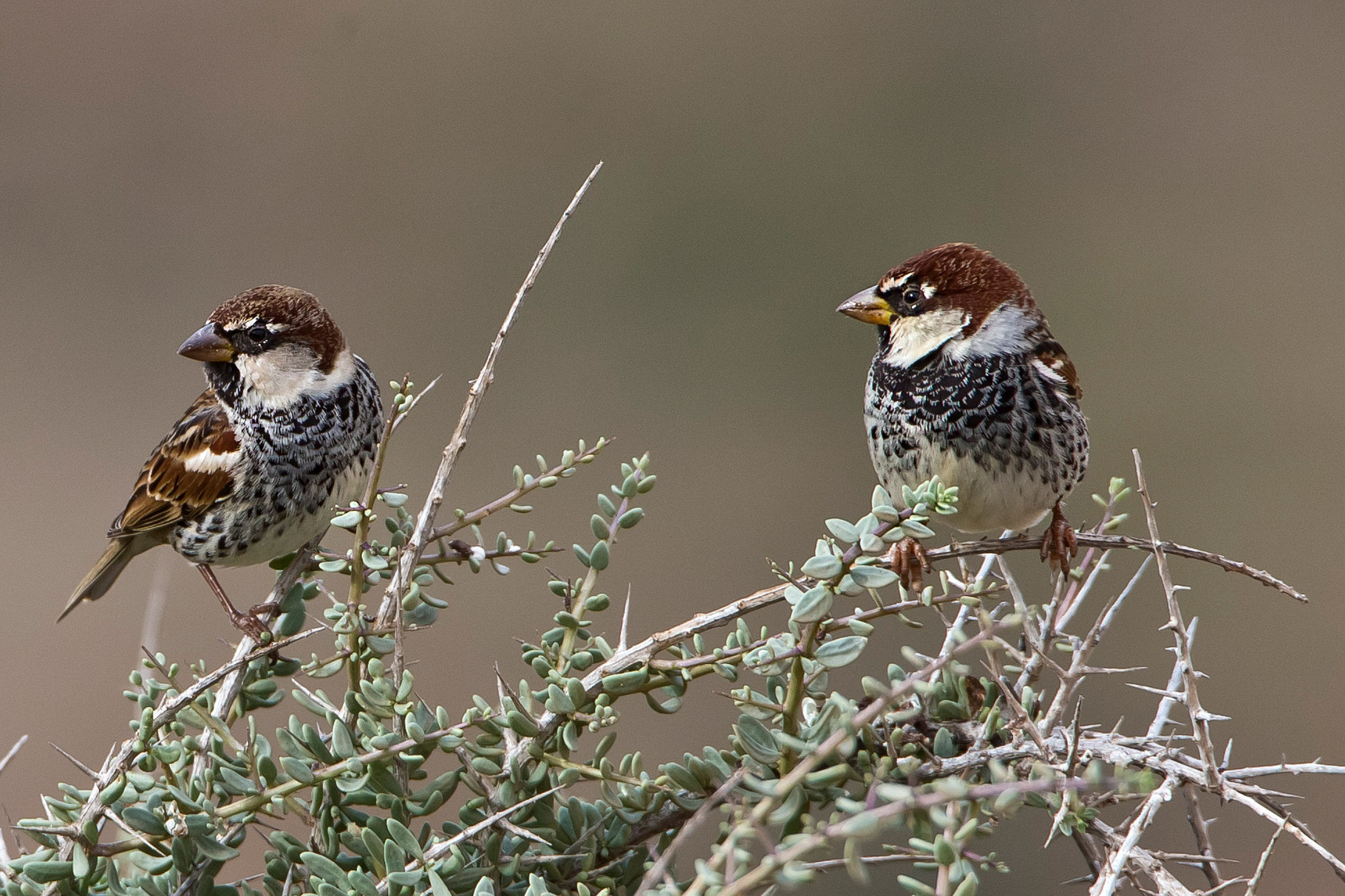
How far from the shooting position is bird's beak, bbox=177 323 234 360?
8.11ft

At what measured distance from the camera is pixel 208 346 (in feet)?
8.18

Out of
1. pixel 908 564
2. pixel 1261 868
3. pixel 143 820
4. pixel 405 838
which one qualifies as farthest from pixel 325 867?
pixel 908 564

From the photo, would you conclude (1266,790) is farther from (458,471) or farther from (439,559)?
(458,471)

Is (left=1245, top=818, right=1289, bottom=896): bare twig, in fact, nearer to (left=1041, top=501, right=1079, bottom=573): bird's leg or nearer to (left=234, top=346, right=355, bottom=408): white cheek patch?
(left=1041, top=501, right=1079, bottom=573): bird's leg

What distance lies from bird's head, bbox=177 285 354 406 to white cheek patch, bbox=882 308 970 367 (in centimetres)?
112

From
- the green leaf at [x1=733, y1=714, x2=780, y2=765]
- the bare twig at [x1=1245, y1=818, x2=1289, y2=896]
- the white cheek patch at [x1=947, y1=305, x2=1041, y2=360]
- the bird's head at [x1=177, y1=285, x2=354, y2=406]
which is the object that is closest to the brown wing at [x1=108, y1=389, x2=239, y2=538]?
the bird's head at [x1=177, y1=285, x2=354, y2=406]

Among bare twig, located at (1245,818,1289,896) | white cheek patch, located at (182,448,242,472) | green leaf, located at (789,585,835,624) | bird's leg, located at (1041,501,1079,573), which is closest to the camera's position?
bare twig, located at (1245,818,1289,896)

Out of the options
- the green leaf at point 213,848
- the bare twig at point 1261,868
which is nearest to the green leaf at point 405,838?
the green leaf at point 213,848

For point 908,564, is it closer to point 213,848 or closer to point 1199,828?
point 1199,828

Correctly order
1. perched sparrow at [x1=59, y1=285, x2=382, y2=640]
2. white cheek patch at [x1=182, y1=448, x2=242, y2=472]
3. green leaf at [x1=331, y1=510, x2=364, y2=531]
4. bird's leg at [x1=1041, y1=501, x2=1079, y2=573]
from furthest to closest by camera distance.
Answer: white cheek patch at [x1=182, y1=448, x2=242, y2=472] < perched sparrow at [x1=59, y1=285, x2=382, y2=640] < bird's leg at [x1=1041, y1=501, x2=1079, y2=573] < green leaf at [x1=331, y1=510, x2=364, y2=531]

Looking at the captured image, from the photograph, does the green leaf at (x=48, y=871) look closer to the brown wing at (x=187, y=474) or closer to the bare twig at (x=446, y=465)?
the bare twig at (x=446, y=465)

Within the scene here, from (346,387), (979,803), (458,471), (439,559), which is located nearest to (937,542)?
(346,387)

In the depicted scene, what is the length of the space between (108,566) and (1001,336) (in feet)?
6.65

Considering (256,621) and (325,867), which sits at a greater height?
(256,621)
